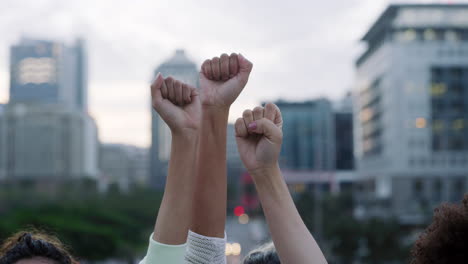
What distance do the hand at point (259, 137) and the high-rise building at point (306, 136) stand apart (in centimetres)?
12189

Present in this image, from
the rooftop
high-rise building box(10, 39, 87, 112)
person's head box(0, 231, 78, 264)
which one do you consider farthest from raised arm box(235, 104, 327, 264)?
high-rise building box(10, 39, 87, 112)

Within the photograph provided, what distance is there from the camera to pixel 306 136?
4961 inches

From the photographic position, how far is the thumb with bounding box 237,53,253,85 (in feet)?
6.33

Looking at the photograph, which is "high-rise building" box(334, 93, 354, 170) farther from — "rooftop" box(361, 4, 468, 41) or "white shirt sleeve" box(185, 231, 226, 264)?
"white shirt sleeve" box(185, 231, 226, 264)

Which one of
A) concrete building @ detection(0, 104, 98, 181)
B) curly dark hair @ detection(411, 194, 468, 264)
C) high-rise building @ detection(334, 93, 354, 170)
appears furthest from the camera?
high-rise building @ detection(334, 93, 354, 170)

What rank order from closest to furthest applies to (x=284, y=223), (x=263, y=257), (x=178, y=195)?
(x=284, y=223) < (x=178, y=195) < (x=263, y=257)

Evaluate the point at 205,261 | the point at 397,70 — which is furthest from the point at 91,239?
the point at 397,70

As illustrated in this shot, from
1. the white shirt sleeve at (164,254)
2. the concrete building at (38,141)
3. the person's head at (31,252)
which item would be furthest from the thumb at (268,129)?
the concrete building at (38,141)

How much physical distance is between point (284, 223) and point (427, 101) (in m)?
72.9

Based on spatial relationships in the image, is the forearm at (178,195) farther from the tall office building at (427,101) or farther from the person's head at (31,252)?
the tall office building at (427,101)

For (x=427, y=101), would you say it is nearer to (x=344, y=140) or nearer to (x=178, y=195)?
(x=344, y=140)

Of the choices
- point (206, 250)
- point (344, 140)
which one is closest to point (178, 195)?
point (206, 250)

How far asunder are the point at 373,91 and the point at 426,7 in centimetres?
1380

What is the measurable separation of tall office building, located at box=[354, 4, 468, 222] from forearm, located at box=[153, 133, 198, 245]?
71.3m
